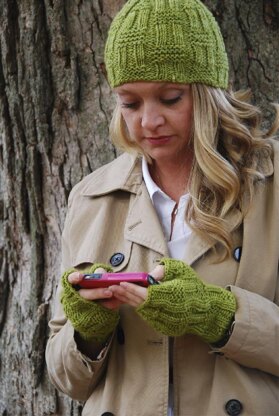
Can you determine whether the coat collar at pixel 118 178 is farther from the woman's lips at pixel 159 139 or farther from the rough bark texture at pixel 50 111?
the rough bark texture at pixel 50 111

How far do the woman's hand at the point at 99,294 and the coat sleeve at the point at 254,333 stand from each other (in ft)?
1.23

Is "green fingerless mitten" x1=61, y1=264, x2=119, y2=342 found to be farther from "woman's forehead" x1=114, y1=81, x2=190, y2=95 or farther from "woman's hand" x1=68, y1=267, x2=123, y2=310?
"woman's forehead" x1=114, y1=81, x2=190, y2=95

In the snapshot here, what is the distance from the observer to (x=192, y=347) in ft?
10.2

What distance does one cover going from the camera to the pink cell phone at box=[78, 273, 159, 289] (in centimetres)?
284

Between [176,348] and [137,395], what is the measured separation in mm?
211

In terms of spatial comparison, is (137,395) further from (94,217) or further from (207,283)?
(94,217)

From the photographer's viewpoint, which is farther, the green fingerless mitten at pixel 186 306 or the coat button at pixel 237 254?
the coat button at pixel 237 254

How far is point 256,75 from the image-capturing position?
395cm

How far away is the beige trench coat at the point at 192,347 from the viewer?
3.02 meters

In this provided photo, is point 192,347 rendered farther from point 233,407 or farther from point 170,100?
point 170,100

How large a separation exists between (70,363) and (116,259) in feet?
1.27

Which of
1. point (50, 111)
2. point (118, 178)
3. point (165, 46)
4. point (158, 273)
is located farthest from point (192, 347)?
point (50, 111)

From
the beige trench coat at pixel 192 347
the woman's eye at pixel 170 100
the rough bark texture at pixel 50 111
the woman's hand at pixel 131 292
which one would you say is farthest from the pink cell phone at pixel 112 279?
the rough bark texture at pixel 50 111

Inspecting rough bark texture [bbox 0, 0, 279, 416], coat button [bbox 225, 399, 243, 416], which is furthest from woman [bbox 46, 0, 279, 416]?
rough bark texture [bbox 0, 0, 279, 416]
